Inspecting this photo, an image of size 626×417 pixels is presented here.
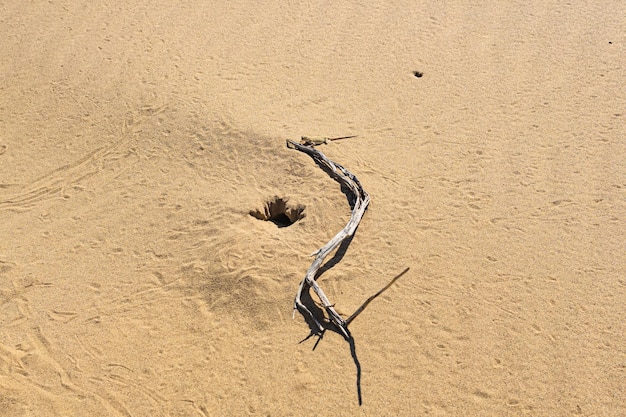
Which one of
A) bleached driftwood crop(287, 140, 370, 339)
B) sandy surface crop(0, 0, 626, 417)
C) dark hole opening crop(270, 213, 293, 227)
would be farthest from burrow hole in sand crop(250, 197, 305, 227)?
bleached driftwood crop(287, 140, 370, 339)

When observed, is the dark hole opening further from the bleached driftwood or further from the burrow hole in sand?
the bleached driftwood

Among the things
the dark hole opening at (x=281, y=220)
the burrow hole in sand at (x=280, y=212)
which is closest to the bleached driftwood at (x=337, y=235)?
the burrow hole in sand at (x=280, y=212)

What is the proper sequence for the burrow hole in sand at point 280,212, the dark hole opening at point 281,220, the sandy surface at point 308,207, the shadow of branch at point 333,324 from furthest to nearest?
the dark hole opening at point 281,220 → the burrow hole in sand at point 280,212 → the shadow of branch at point 333,324 → the sandy surface at point 308,207

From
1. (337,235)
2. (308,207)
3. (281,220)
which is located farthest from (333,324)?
(281,220)

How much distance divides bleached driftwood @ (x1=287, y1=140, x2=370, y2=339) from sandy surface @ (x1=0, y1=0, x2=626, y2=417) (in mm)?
178

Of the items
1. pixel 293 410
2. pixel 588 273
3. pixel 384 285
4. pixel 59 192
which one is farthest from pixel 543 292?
pixel 59 192

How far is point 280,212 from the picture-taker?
8.16m

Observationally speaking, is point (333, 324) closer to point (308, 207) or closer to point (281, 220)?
point (308, 207)

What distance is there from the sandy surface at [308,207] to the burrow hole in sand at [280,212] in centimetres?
13

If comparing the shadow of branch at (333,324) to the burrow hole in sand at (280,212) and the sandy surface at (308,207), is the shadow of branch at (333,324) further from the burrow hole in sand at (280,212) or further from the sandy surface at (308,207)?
the burrow hole in sand at (280,212)

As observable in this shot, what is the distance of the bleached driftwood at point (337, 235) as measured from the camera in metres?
6.47

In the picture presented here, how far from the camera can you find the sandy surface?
6012 millimetres

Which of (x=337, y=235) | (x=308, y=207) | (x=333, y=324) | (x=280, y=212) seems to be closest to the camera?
(x=333, y=324)

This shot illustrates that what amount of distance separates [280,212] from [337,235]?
1300mm
